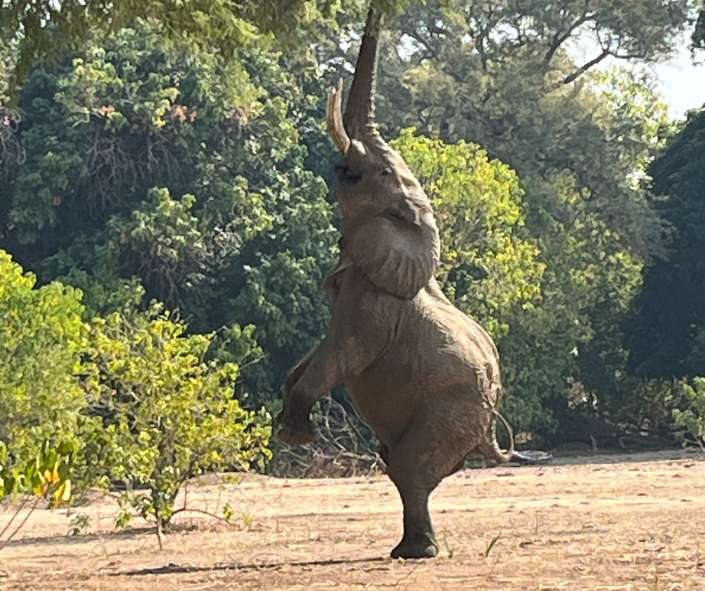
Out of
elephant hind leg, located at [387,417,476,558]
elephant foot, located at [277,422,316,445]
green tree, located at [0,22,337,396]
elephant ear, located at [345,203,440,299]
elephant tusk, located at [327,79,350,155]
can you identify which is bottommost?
elephant hind leg, located at [387,417,476,558]

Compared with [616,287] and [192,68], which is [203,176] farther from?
[616,287]

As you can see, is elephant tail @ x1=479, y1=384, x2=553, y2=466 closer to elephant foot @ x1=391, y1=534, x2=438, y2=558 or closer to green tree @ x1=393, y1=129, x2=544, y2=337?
elephant foot @ x1=391, y1=534, x2=438, y2=558

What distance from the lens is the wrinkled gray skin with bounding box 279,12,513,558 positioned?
9.79m

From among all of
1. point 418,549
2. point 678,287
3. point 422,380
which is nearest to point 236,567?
point 418,549

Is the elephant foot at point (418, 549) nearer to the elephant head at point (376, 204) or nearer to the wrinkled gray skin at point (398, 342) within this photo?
the wrinkled gray skin at point (398, 342)

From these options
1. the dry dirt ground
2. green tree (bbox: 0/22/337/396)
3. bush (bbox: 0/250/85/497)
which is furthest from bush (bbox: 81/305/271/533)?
green tree (bbox: 0/22/337/396)

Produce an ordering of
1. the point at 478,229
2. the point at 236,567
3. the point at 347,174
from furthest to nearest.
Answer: the point at 478,229
the point at 347,174
the point at 236,567

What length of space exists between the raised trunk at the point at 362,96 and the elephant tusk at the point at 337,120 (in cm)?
19

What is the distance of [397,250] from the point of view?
32.3 ft

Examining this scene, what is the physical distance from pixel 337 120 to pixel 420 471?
2.13 metres

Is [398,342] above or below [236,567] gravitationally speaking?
above

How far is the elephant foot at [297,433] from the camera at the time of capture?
31.3 ft

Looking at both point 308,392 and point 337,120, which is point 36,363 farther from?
point 308,392

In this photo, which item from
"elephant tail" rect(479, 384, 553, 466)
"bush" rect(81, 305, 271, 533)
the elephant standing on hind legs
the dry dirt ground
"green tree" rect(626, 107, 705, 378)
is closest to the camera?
the dry dirt ground
